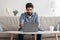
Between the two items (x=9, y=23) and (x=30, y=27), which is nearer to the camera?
(x=30, y=27)

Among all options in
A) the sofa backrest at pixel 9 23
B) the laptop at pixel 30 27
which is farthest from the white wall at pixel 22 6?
the laptop at pixel 30 27

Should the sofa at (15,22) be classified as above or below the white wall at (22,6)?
below

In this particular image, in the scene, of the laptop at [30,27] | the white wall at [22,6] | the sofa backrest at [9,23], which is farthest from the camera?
the white wall at [22,6]

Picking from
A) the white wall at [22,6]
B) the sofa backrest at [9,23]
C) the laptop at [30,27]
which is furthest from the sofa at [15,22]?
the laptop at [30,27]

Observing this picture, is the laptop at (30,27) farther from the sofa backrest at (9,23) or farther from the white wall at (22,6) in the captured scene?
the white wall at (22,6)

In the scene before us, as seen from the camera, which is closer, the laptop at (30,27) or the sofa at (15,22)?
the laptop at (30,27)

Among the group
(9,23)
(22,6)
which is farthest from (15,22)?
(22,6)

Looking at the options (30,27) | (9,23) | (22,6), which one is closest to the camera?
(30,27)

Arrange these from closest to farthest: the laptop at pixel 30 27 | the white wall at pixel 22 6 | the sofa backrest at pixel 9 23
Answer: the laptop at pixel 30 27, the sofa backrest at pixel 9 23, the white wall at pixel 22 6

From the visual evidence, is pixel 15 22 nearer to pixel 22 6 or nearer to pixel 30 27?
pixel 22 6

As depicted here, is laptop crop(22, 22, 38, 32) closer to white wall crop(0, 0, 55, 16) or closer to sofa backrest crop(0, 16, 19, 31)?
sofa backrest crop(0, 16, 19, 31)

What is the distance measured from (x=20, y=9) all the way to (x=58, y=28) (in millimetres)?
1400

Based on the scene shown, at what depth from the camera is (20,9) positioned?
4305 millimetres

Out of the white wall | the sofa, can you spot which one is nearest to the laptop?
the sofa
